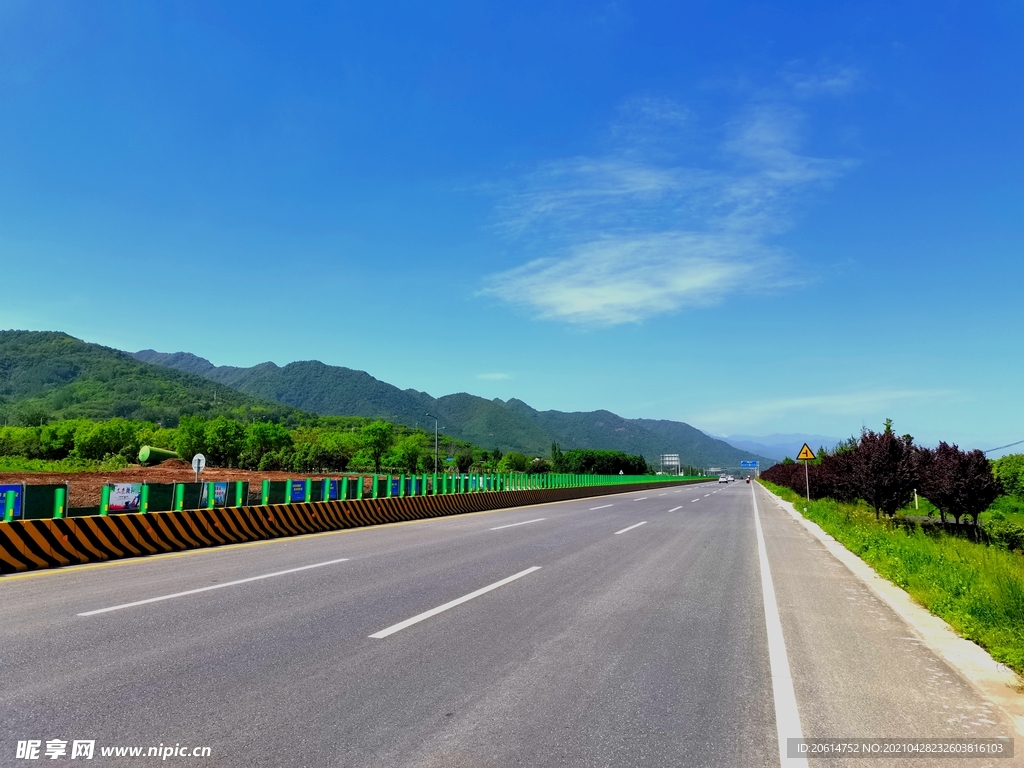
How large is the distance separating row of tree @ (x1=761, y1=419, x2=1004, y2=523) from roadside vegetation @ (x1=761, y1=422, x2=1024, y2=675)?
0.04 metres

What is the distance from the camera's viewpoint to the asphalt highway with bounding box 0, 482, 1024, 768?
4.02 meters

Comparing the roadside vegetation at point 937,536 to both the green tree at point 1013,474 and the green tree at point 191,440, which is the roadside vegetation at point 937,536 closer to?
the green tree at point 1013,474

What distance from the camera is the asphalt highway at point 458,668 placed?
13.2 ft

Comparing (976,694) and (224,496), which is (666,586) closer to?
(976,694)

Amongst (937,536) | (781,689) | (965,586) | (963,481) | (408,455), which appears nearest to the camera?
(781,689)

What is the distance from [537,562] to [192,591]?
566 cm

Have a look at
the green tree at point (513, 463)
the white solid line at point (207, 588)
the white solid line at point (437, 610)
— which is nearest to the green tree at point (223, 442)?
the green tree at point (513, 463)

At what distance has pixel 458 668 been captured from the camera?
540cm

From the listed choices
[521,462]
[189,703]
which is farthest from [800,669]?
[521,462]

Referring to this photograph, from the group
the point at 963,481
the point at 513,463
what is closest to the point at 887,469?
the point at 963,481

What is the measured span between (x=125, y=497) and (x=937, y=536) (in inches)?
938

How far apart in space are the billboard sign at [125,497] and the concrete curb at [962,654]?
1410cm

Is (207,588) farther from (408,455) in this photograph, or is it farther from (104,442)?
(408,455)

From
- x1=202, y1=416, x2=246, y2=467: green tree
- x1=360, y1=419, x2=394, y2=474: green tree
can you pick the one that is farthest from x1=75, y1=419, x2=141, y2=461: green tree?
x1=360, y1=419, x2=394, y2=474: green tree
